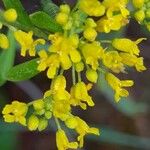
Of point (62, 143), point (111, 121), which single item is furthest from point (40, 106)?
point (111, 121)

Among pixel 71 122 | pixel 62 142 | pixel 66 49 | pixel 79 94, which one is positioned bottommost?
pixel 62 142

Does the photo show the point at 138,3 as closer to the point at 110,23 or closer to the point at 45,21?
the point at 110,23

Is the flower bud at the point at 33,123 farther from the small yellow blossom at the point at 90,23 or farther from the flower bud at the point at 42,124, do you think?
the small yellow blossom at the point at 90,23

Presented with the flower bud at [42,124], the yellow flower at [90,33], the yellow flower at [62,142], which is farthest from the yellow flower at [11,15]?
the yellow flower at [62,142]

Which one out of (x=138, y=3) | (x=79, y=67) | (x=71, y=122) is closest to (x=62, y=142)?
(x=71, y=122)

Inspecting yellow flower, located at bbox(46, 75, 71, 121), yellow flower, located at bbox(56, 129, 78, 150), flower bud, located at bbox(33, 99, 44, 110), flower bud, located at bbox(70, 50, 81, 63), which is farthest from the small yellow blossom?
yellow flower, located at bbox(56, 129, 78, 150)

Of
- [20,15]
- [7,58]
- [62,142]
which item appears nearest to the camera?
[20,15]

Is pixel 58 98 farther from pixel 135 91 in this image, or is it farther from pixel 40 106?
pixel 135 91
